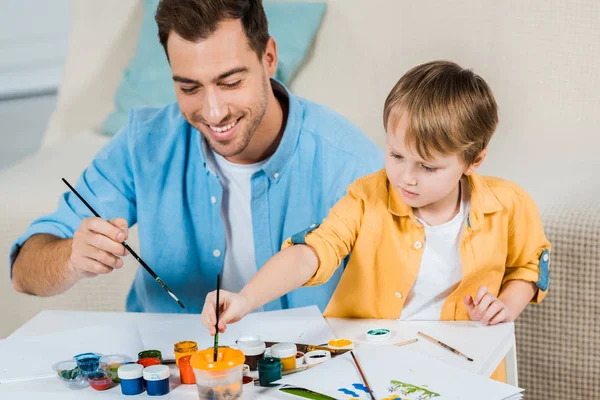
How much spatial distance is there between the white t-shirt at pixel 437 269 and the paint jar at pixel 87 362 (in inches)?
21.6

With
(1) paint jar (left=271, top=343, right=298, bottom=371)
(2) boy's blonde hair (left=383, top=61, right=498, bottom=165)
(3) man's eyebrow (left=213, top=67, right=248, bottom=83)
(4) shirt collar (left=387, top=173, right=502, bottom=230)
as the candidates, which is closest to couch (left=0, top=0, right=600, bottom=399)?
(4) shirt collar (left=387, top=173, right=502, bottom=230)

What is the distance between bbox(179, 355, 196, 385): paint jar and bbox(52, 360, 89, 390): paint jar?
13cm

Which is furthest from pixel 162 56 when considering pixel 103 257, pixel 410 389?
pixel 410 389

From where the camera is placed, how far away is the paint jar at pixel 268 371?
109 cm

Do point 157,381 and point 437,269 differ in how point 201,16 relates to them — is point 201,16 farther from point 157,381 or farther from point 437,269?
point 157,381

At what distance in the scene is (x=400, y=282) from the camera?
1428 millimetres

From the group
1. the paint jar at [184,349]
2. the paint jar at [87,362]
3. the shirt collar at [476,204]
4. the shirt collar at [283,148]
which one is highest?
the shirt collar at [283,148]

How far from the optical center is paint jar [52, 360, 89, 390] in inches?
44.3

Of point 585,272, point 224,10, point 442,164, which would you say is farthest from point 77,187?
point 585,272

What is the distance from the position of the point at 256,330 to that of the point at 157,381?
0.25 meters

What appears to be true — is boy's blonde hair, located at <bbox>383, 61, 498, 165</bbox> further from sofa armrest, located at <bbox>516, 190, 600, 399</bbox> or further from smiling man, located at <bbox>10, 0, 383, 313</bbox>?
sofa armrest, located at <bbox>516, 190, 600, 399</bbox>

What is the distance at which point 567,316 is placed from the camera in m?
1.97

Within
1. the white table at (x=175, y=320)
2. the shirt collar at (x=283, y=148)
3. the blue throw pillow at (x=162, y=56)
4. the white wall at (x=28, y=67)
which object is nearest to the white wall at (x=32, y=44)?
the white wall at (x=28, y=67)

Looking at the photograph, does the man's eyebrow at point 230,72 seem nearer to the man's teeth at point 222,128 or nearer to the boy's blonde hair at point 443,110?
the man's teeth at point 222,128
